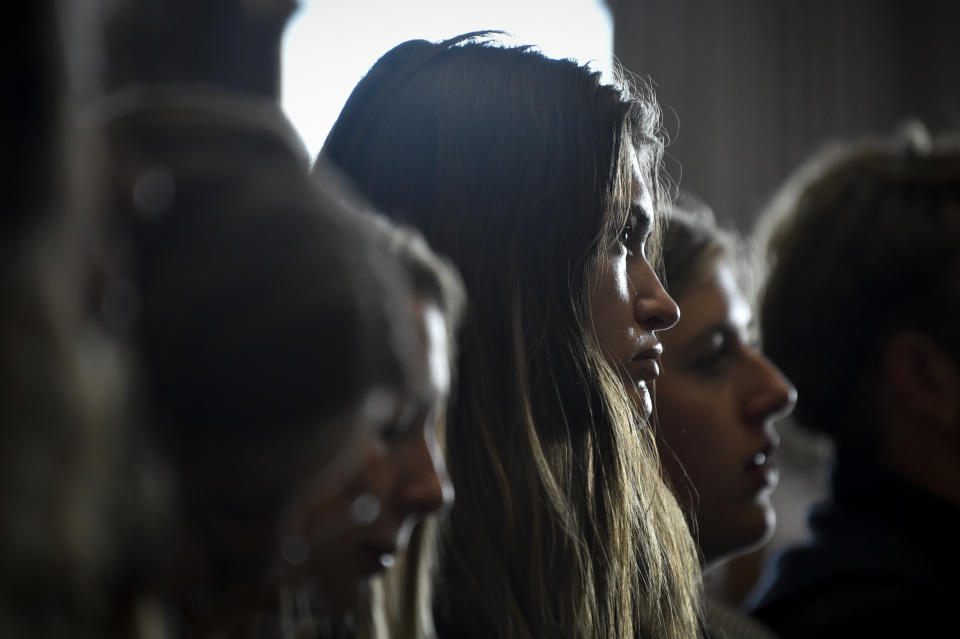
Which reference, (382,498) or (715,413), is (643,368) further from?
(382,498)

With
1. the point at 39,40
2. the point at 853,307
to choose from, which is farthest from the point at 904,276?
the point at 39,40

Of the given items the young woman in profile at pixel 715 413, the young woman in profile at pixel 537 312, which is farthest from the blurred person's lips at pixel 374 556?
the young woman in profile at pixel 715 413

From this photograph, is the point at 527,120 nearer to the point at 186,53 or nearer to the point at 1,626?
the point at 1,626

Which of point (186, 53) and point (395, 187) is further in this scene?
point (186, 53)

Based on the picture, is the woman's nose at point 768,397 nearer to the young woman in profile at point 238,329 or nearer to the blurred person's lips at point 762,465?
the blurred person's lips at point 762,465

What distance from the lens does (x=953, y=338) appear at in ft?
4.33

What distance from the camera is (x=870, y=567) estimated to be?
1256 millimetres

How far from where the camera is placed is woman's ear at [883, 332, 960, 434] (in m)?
1.32

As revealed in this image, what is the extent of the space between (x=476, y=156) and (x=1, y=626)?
2.40ft

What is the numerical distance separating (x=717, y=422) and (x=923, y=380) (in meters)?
0.28

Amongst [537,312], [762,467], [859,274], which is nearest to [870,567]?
[762,467]

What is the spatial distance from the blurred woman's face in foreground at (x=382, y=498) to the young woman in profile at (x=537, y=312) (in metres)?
0.29

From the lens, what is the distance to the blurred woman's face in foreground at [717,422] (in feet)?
4.26

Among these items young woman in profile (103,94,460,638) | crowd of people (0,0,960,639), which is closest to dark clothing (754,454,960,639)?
crowd of people (0,0,960,639)
